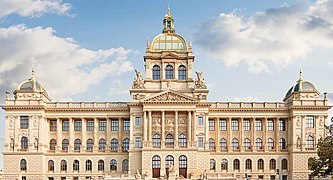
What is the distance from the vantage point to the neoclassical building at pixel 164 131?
101 m

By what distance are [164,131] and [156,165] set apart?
555 centimetres

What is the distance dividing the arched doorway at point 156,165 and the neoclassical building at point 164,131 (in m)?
0.16

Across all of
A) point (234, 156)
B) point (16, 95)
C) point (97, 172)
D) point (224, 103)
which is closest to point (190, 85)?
point (224, 103)

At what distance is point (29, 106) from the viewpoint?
334 feet

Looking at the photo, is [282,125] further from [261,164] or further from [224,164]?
[224,164]

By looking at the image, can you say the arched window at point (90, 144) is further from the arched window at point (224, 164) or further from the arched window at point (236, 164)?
the arched window at point (236, 164)

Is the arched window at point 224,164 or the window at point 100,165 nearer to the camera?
the window at point 100,165

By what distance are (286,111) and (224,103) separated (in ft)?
34.1

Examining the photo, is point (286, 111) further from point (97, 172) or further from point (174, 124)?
point (97, 172)

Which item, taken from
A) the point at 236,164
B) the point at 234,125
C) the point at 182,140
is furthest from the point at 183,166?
the point at 234,125

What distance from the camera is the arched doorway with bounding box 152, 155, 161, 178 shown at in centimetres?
9944

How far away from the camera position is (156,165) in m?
99.6

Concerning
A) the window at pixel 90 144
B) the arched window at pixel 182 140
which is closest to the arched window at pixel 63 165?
the window at pixel 90 144

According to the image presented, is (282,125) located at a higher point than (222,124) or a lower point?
lower
